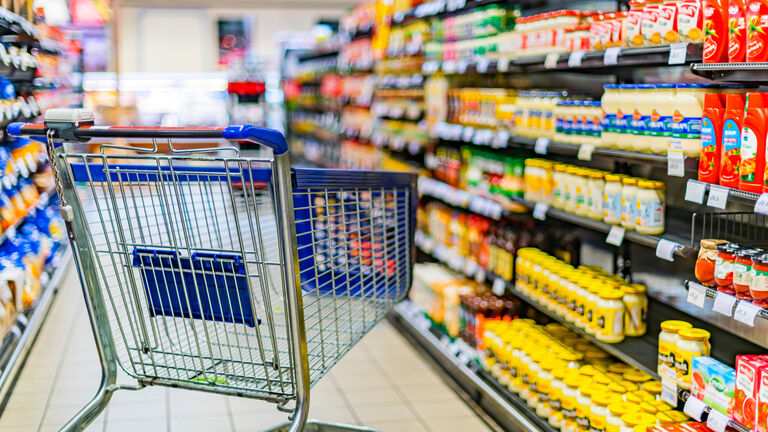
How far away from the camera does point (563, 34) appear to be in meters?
3.62

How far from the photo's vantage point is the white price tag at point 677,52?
8.68 feet

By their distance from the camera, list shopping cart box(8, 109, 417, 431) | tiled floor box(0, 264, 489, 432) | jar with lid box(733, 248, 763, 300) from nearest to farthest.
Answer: shopping cart box(8, 109, 417, 431) < jar with lid box(733, 248, 763, 300) < tiled floor box(0, 264, 489, 432)

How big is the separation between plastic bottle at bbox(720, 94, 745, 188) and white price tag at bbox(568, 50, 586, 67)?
0.90 m

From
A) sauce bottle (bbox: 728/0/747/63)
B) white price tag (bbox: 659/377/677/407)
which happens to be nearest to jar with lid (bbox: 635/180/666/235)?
white price tag (bbox: 659/377/677/407)

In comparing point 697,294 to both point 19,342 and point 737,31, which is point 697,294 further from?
point 19,342

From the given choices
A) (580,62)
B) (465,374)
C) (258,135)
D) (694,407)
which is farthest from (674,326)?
(258,135)

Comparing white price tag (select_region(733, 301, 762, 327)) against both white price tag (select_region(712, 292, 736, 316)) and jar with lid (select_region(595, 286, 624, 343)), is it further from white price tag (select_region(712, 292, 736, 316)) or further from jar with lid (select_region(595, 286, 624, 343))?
jar with lid (select_region(595, 286, 624, 343))

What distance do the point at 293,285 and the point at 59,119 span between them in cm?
82

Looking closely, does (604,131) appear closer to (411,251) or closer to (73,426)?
(411,251)

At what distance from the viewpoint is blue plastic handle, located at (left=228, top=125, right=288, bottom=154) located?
211 cm

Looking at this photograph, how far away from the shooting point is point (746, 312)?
229 cm

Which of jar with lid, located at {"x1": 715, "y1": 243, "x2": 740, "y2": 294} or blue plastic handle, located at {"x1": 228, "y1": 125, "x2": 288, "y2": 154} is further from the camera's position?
jar with lid, located at {"x1": 715, "y1": 243, "x2": 740, "y2": 294}

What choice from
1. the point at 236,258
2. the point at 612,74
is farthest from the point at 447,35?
the point at 236,258

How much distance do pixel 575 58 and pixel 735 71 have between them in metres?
0.91
